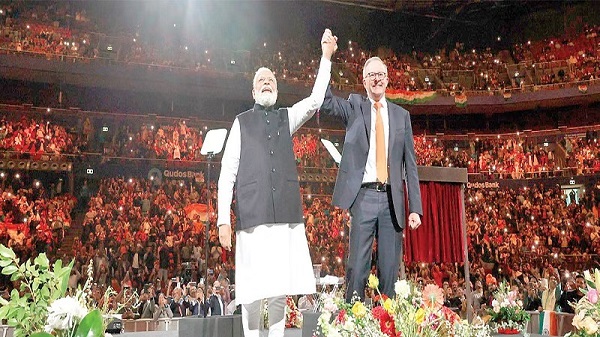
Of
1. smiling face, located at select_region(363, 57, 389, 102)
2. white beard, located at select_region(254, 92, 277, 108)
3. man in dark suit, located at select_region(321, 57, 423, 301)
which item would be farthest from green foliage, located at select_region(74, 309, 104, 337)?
smiling face, located at select_region(363, 57, 389, 102)

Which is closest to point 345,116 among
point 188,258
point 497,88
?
point 188,258

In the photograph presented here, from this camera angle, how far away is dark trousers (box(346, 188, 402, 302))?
300cm

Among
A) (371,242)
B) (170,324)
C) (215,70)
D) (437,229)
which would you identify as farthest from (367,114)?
(215,70)

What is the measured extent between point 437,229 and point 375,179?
2.10 metres

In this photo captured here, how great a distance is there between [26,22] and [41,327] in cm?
1297

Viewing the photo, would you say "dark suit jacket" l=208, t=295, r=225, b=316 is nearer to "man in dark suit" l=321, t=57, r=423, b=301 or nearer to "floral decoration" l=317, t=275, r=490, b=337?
"man in dark suit" l=321, t=57, r=423, b=301

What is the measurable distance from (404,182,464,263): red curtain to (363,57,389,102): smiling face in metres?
1.88

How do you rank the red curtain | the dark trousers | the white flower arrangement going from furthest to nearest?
the red curtain, the dark trousers, the white flower arrangement

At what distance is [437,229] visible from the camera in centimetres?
503

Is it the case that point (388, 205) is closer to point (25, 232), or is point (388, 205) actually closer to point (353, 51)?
point (25, 232)

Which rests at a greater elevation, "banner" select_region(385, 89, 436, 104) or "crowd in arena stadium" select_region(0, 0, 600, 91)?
"crowd in arena stadium" select_region(0, 0, 600, 91)

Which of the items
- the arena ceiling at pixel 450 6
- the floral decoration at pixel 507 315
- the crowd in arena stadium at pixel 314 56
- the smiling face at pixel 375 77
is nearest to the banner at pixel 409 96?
the crowd in arena stadium at pixel 314 56

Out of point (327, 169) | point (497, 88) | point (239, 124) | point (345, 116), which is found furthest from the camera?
point (497, 88)

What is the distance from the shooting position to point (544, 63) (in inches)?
618
